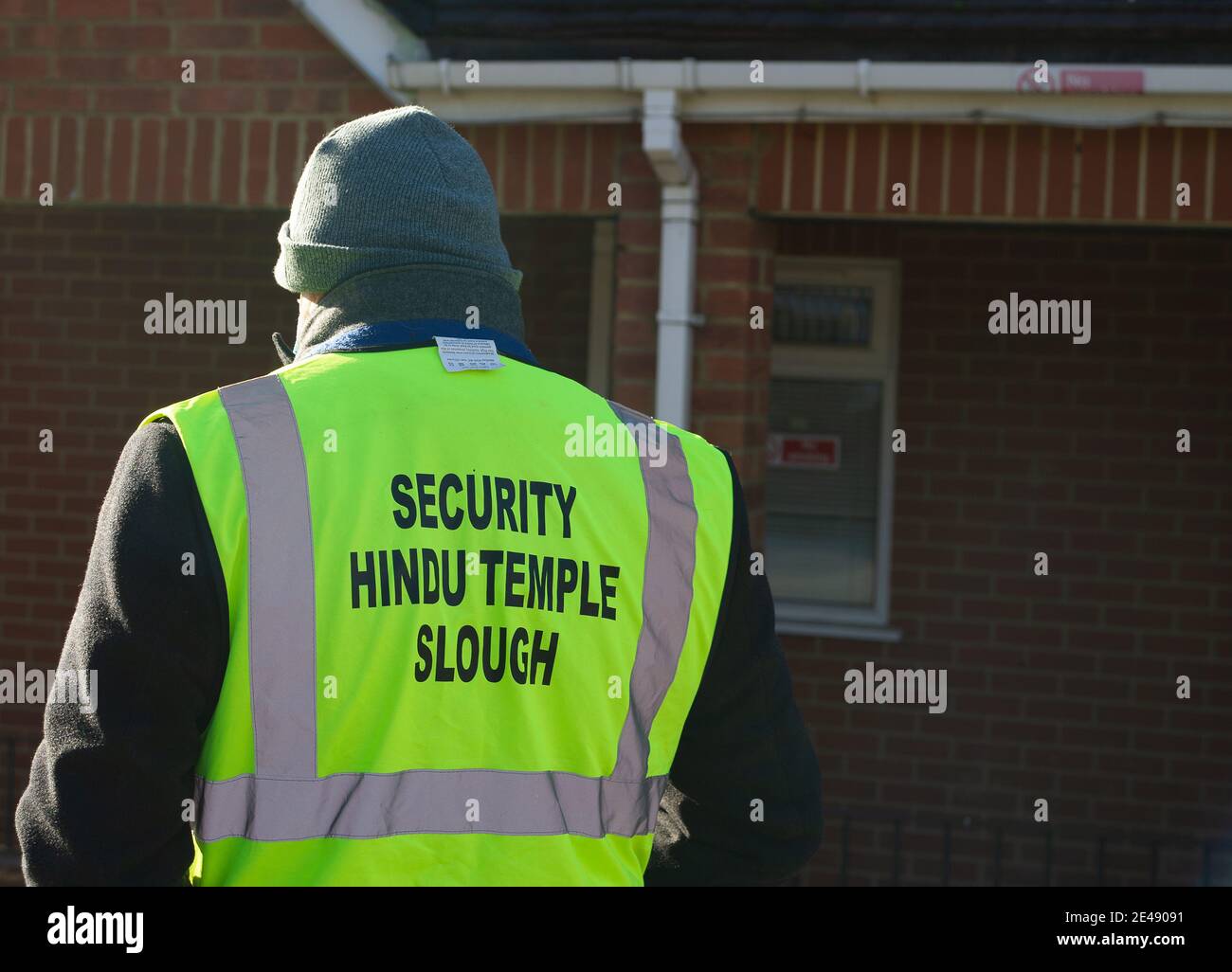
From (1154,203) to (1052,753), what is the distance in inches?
107

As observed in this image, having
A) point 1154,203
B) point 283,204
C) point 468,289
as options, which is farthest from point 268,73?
point 468,289

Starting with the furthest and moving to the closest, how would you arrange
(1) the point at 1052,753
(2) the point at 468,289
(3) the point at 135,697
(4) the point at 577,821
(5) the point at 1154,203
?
(1) the point at 1052,753, (5) the point at 1154,203, (2) the point at 468,289, (4) the point at 577,821, (3) the point at 135,697

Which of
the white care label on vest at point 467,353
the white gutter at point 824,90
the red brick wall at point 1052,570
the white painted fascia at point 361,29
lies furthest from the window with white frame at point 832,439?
the white care label on vest at point 467,353

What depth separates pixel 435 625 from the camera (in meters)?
1.72

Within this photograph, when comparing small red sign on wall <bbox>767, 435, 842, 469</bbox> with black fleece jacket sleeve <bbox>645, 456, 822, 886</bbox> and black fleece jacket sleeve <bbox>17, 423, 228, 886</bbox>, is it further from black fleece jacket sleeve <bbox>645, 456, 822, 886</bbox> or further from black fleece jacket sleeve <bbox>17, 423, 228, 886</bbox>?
black fleece jacket sleeve <bbox>17, 423, 228, 886</bbox>

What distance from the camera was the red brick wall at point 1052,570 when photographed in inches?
238

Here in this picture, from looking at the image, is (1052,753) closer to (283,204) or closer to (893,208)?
(893,208)

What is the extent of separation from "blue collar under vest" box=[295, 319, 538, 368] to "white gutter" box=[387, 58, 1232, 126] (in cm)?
263

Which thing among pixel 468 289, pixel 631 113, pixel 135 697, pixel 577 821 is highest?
pixel 631 113

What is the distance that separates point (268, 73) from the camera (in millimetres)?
4723

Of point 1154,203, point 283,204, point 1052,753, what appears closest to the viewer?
point 1154,203

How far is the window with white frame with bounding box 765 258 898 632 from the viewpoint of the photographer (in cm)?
637

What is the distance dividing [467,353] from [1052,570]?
15.7 ft

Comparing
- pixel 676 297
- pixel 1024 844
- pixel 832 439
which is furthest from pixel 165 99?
pixel 1024 844
